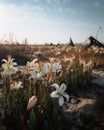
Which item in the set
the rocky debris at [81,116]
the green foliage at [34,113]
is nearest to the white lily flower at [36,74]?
the green foliage at [34,113]

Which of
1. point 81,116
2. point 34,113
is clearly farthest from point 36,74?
point 81,116

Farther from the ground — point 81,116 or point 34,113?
point 34,113

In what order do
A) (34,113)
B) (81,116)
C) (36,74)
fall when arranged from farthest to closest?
(81,116) < (36,74) < (34,113)

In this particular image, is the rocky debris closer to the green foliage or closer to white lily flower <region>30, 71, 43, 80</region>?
the green foliage

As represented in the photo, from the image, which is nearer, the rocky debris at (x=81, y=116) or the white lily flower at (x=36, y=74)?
the white lily flower at (x=36, y=74)

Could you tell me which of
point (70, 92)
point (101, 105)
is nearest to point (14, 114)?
point (101, 105)

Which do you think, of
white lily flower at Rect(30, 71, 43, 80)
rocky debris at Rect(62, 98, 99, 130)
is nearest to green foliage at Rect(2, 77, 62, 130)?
white lily flower at Rect(30, 71, 43, 80)

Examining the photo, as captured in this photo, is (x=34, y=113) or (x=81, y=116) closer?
(x=34, y=113)

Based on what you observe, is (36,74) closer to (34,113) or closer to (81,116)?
(34,113)

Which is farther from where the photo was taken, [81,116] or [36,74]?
[81,116]

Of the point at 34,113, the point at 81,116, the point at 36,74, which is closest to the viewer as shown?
the point at 34,113

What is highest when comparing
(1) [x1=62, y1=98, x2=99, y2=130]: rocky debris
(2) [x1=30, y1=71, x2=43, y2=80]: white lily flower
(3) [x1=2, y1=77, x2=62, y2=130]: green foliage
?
(2) [x1=30, y1=71, x2=43, y2=80]: white lily flower

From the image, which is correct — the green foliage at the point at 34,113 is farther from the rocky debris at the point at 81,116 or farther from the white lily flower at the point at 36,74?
the rocky debris at the point at 81,116

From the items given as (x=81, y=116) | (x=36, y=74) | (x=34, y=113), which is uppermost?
(x=36, y=74)
